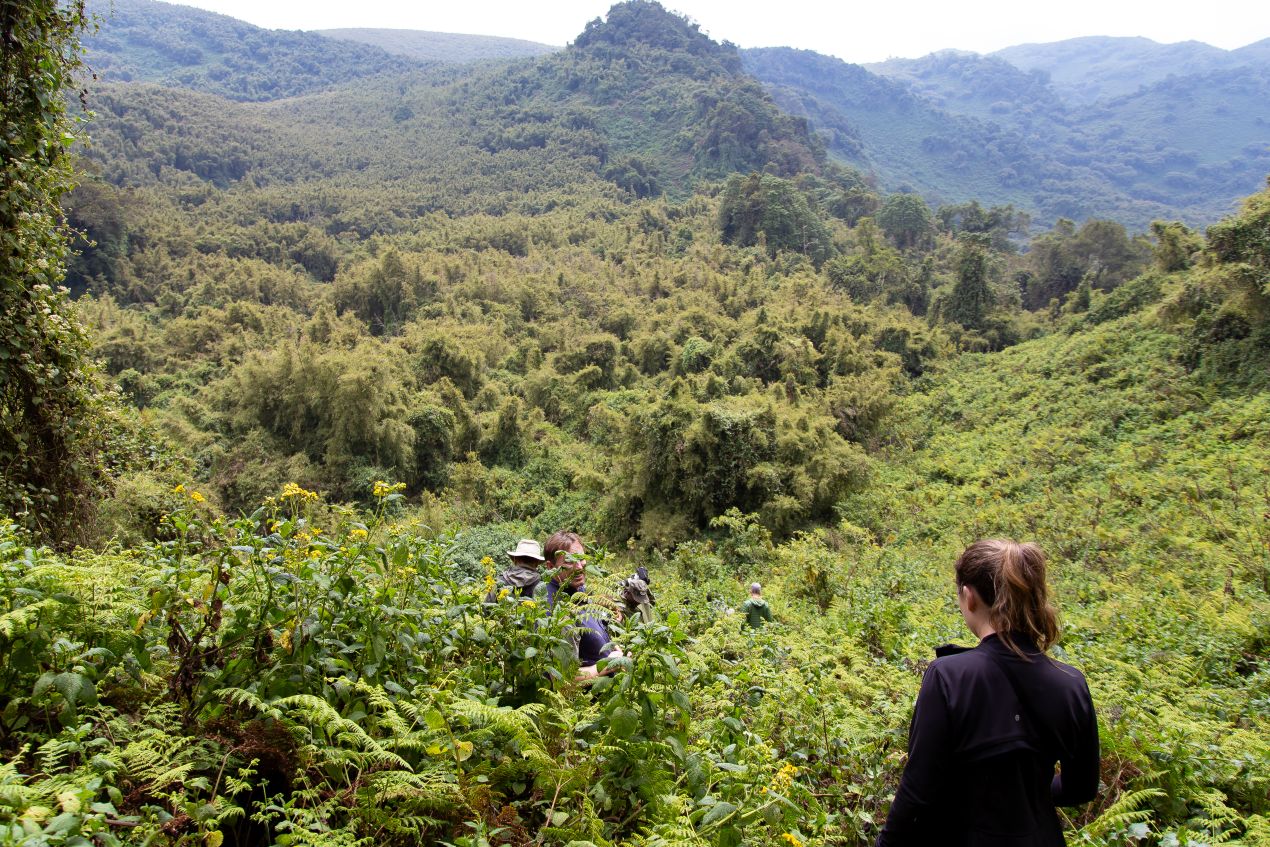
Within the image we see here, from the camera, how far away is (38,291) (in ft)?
12.7

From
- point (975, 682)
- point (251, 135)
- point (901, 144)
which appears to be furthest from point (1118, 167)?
point (975, 682)

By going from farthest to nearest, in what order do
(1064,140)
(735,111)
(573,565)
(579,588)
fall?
(1064,140) → (735,111) → (579,588) → (573,565)

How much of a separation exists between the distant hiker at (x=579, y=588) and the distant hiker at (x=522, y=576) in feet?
0.31

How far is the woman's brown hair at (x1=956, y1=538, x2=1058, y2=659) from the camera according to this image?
1587mm

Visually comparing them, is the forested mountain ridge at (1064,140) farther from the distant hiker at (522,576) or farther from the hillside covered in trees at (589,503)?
the distant hiker at (522,576)

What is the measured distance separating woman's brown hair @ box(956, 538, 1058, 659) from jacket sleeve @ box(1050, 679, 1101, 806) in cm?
17

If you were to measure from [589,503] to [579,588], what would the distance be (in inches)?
491

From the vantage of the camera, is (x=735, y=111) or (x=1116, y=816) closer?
(x=1116, y=816)

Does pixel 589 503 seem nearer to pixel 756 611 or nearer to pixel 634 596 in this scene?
pixel 756 611

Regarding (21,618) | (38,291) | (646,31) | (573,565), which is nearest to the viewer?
(21,618)

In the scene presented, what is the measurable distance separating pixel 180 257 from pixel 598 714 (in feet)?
136

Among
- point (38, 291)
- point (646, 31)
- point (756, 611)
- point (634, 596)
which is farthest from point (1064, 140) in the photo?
point (38, 291)

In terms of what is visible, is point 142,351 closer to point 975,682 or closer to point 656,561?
point 656,561

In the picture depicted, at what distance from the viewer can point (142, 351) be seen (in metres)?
22.0
